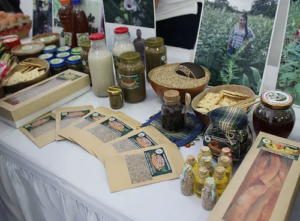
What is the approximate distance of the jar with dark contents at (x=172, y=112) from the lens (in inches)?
36.2

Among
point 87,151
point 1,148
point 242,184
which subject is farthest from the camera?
point 1,148

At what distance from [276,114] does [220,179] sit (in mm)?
276

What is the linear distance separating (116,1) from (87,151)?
790 millimetres

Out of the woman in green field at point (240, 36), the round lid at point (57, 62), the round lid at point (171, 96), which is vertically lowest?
the round lid at point (57, 62)

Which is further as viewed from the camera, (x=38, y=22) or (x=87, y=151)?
(x=38, y=22)

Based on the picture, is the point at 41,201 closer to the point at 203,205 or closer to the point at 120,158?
the point at 120,158

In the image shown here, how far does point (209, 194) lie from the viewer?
0.67 meters

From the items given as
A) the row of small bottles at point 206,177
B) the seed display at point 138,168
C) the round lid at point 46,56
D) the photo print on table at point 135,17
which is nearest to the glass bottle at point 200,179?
the row of small bottles at point 206,177

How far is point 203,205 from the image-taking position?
2.27ft

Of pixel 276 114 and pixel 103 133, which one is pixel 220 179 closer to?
pixel 276 114

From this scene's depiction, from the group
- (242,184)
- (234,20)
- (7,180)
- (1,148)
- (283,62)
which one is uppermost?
(234,20)

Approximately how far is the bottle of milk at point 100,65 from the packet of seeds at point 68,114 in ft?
0.35

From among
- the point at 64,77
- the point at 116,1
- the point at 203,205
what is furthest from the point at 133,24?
the point at 203,205

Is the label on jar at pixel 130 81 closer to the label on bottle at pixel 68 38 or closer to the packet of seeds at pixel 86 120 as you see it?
the packet of seeds at pixel 86 120
